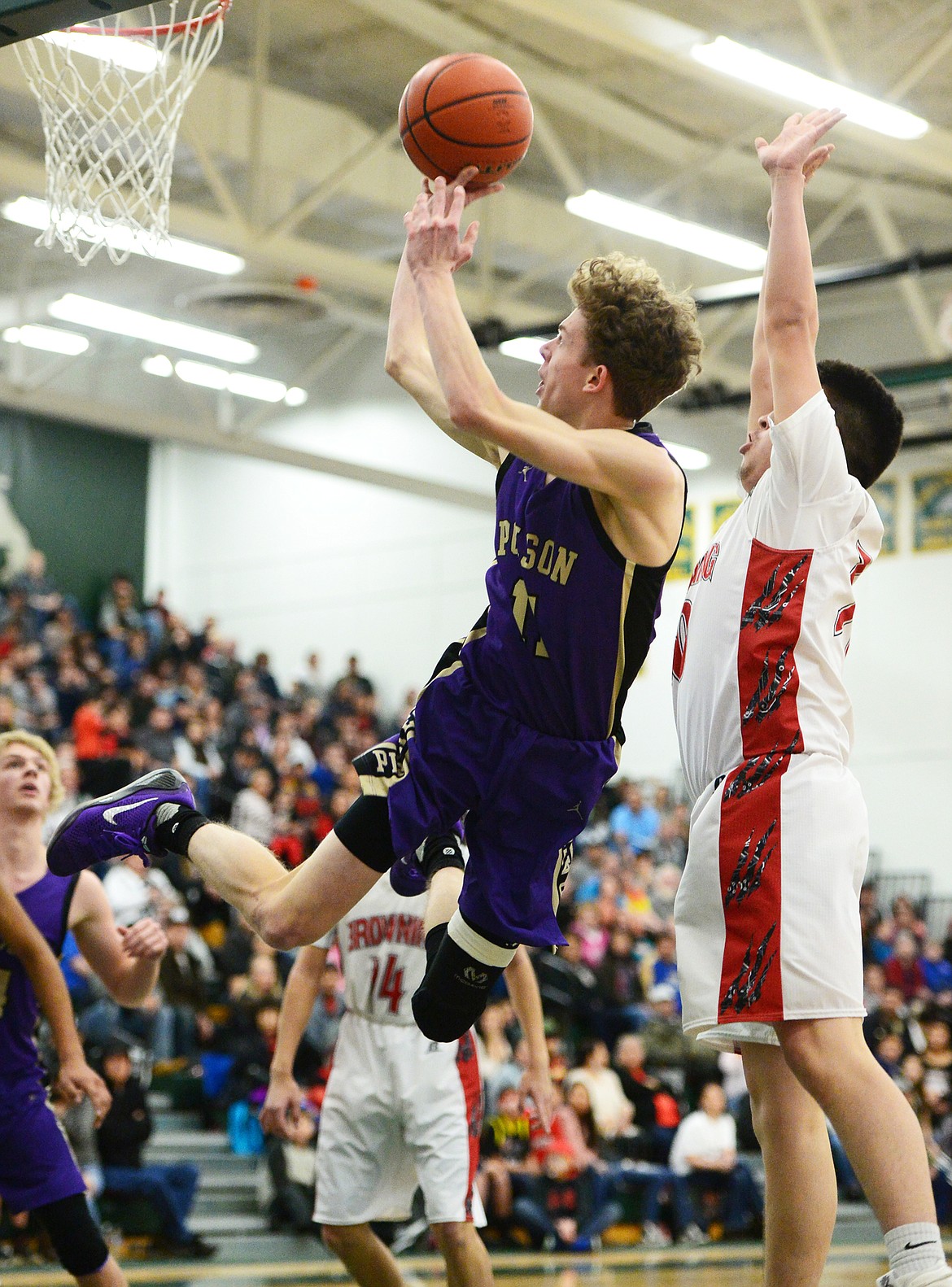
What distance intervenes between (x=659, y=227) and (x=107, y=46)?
9.04 metres

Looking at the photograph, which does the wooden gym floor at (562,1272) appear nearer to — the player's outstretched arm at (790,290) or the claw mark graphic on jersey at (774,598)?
the claw mark graphic on jersey at (774,598)

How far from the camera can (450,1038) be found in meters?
4.19

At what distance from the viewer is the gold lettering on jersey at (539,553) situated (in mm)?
3992

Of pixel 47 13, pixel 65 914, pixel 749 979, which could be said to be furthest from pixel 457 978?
pixel 47 13

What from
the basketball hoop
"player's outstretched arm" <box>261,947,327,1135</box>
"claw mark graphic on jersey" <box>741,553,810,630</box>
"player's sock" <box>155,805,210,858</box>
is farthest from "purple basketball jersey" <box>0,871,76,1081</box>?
"claw mark graphic on jersey" <box>741,553,810,630</box>

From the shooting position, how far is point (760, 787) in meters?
3.90

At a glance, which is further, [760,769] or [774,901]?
[760,769]

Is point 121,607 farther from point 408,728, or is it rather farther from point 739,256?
point 408,728

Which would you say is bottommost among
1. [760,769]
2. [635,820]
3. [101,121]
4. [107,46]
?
[760,769]

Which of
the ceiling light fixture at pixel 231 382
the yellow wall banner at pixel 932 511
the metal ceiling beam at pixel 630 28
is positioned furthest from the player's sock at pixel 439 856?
the yellow wall banner at pixel 932 511

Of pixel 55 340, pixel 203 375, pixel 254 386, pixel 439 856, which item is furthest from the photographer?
pixel 55 340

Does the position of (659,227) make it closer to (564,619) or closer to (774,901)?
(564,619)

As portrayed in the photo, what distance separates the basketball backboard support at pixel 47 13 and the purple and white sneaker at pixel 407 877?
246 cm

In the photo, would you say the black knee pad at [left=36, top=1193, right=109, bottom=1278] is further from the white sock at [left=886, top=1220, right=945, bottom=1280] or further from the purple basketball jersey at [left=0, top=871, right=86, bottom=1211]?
the white sock at [left=886, top=1220, right=945, bottom=1280]
